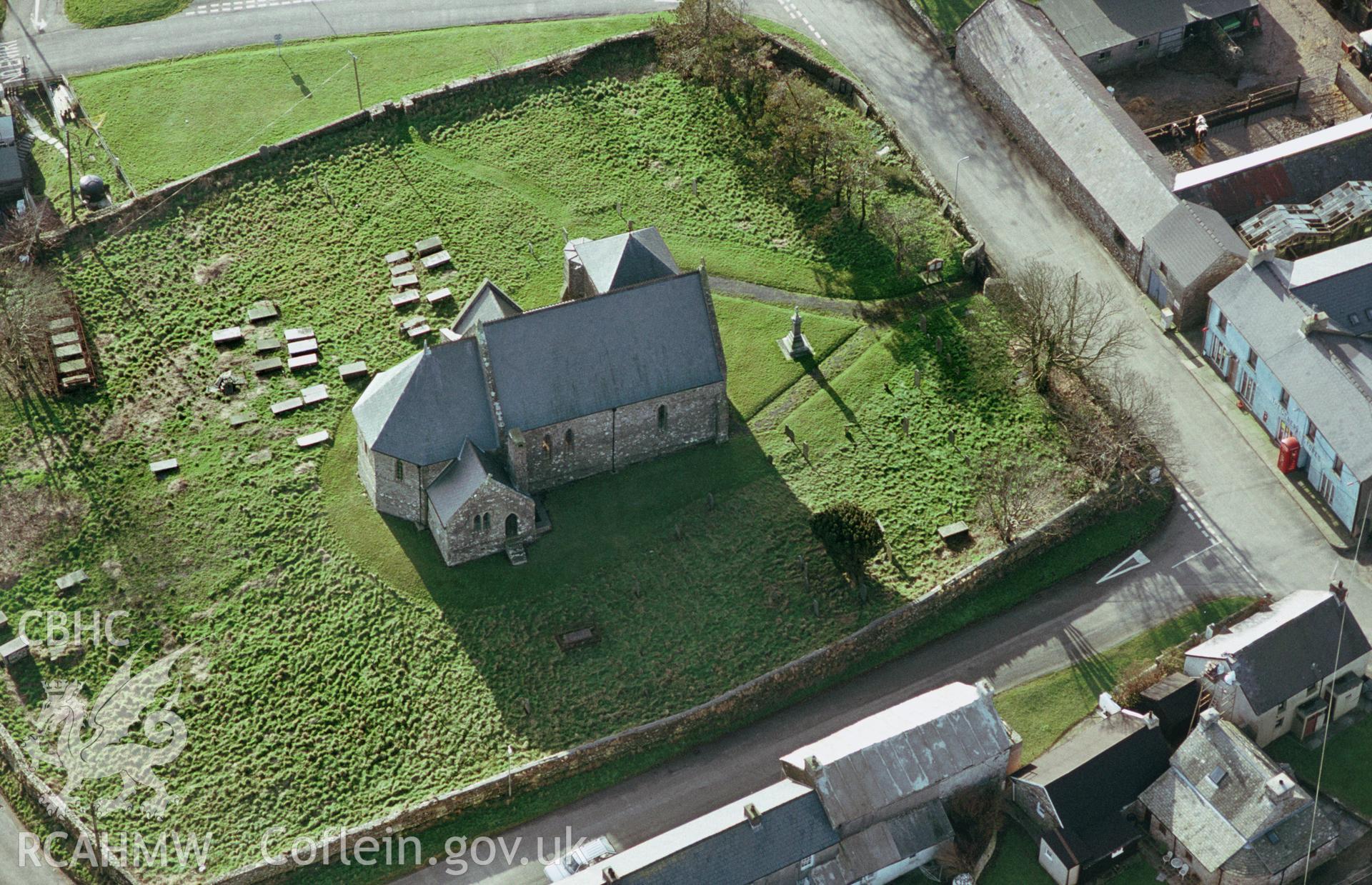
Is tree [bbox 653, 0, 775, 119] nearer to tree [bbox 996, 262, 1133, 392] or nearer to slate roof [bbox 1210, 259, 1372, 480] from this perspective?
tree [bbox 996, 262, 1133, 392]

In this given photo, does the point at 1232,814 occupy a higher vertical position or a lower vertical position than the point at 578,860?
lower

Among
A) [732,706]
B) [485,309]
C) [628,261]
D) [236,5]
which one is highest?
[236,5]

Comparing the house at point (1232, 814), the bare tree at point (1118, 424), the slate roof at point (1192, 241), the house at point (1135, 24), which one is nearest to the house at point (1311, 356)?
the slate roof at point (1192, 241)

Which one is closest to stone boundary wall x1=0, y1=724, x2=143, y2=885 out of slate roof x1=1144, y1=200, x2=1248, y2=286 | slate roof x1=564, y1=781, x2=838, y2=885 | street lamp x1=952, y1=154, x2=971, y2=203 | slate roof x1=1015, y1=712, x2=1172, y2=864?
slate roof x1=564, y1=781, x2=838, y2=885

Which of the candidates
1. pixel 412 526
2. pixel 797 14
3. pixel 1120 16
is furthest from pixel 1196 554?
pixel 797 14

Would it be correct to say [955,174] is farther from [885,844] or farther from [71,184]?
[71,184]

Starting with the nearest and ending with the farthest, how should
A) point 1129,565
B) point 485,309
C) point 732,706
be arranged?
point 732,706, point 1129,565, point 485,309
